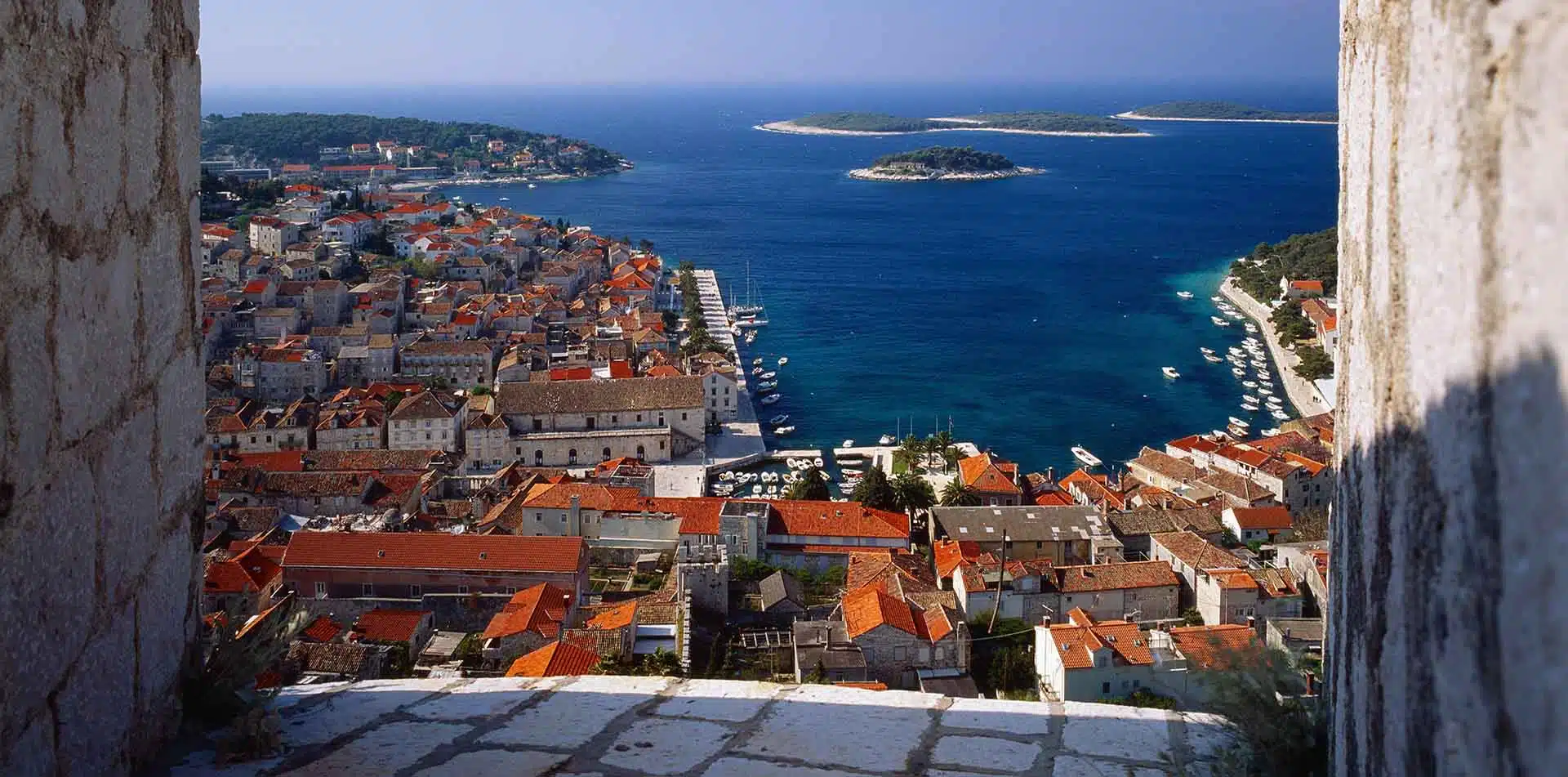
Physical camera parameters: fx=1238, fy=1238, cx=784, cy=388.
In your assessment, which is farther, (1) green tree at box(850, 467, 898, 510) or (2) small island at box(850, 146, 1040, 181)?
(2) small island at box(850, 146, 1040, 181)

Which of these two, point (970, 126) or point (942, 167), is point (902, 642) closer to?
point (942, 167)

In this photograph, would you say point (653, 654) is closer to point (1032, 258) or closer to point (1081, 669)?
point (1081, 669)

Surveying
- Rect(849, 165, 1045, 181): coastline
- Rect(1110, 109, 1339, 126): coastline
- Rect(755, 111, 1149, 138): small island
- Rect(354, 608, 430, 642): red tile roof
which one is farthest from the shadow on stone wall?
Rect(1110, 109, 1339, 126): coastline

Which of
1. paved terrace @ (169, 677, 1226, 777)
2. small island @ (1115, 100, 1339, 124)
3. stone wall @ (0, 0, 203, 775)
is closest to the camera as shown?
stone wall @ (0, 0, 203, 775)

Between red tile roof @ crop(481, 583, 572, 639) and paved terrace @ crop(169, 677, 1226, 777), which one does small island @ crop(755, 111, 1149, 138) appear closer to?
red tile roof @ crop(481, 583, 572, 639)

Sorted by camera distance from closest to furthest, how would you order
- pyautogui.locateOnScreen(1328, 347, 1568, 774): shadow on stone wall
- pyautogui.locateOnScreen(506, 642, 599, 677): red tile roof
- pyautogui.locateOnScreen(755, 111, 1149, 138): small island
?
1. pyautogui.locateOnScreen(1328, 347, 1568, 774): shadow on stone wall
2. pyautogui.locateOnScreen(506, 642, 599, 677): red tile roof
3. pyautogui.locateOnScreen(755, 111, 1149, 138): small island

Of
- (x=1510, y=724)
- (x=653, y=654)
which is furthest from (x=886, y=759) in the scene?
(x=653, y=654)
